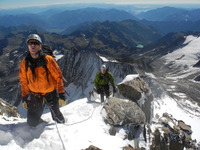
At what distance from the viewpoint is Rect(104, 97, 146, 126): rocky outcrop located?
12.2 meters

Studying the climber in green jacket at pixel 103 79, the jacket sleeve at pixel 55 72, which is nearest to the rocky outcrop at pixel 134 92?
the climber in green jacket at pixel 103 79

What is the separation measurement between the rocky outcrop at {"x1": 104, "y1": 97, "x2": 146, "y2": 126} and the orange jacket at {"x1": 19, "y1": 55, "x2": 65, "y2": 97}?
464cm

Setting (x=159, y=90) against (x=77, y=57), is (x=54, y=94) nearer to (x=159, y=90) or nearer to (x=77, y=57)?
(x=159, y=90)

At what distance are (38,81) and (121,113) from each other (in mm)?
7077

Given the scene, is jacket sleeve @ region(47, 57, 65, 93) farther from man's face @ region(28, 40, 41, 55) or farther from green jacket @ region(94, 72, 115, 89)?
green jacket @ region(94, 72, 115, 89)

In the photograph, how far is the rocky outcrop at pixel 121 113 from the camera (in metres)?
12.2

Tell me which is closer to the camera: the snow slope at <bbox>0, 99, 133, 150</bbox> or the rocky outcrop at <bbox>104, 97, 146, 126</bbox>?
the snow slope at <bbox>0, 99, 133, 150</bbox>

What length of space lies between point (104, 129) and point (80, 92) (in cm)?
6074

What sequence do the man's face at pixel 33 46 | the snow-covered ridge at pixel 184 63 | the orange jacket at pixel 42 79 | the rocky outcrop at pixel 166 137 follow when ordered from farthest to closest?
the snow-covered ridge at pixel 184 63, the rocky outcrop at pixel 166 137, the orange jacket at pixel 42 79, the man's face at pixel 33 46

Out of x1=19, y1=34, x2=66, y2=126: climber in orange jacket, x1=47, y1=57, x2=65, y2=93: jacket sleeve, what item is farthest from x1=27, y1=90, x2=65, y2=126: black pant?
x1=47, y1=57, x2=65, y2=93: jacket sleeve

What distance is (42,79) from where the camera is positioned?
8.31m

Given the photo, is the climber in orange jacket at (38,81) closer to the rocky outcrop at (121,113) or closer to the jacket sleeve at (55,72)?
the jacket sleeve at (55,72)

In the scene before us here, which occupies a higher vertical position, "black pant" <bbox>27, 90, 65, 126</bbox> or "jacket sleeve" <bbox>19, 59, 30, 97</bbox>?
"jacket sleeve" <bbox>19, 59, 30, 97</bbox>

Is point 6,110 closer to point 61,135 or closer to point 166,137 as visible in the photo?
point 61,135
